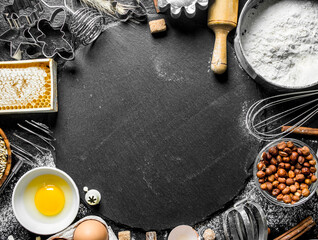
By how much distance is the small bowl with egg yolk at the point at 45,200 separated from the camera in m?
1.09

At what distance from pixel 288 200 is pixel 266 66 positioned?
0.39 metres

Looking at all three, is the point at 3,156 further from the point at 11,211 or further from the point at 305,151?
the point at 305,151

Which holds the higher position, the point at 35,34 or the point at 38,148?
the point at 35,34

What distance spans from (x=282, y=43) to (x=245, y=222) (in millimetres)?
520

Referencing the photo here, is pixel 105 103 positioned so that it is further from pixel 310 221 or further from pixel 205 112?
pixel 310 221

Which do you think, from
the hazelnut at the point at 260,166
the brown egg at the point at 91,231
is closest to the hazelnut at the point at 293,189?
the hazelnut at the point at 260,166

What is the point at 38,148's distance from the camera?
3.79ft

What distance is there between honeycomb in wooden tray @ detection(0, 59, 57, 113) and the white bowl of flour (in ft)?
1.91

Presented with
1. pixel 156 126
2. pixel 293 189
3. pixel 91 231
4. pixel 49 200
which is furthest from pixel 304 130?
pixel 49 200

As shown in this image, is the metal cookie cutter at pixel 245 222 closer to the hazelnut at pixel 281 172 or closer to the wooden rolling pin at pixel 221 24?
the hazelnut at pixel 281 172

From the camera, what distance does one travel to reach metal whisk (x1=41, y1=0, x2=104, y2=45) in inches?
44.3

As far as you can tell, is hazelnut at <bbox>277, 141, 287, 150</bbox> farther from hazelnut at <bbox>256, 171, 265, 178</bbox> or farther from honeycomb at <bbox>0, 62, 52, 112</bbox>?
honeycomb at <bbox>0, 62, 52, 112</bbox>

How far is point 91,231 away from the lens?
1.05 m

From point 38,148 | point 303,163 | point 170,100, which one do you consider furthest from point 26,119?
point 303,163
